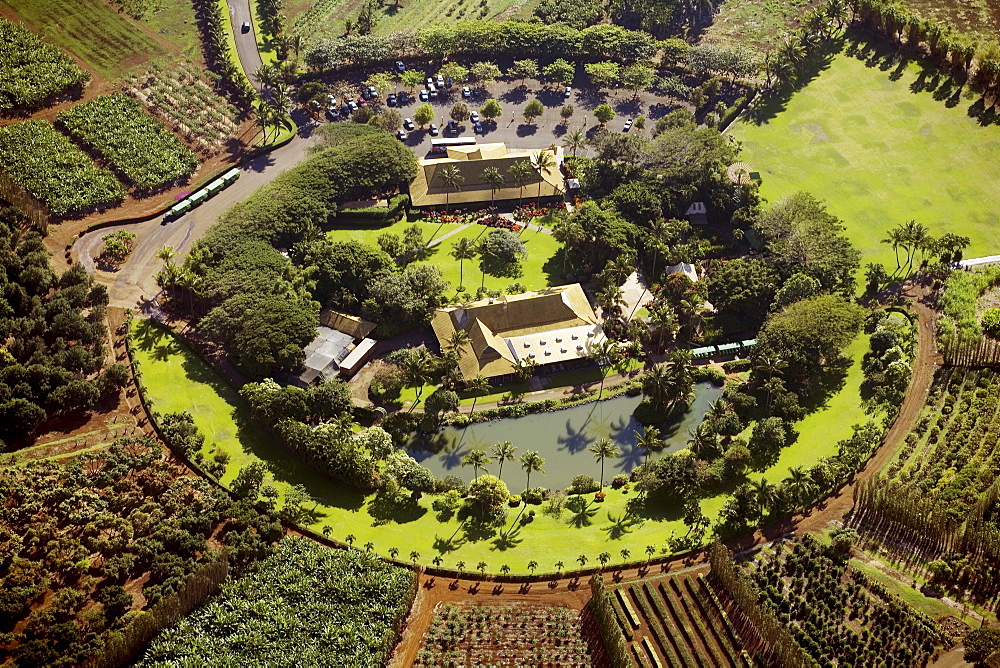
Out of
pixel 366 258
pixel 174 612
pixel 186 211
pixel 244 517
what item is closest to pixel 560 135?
pixel 366 258

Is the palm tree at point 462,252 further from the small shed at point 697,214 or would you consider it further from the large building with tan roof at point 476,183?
the small shed at point 697,214

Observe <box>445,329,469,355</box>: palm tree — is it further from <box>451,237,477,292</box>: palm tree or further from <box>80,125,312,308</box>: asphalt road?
<box>80,125,312,308</box>: asphalt road

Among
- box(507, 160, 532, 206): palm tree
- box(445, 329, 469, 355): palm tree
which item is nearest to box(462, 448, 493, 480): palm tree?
box(445, 329, 469, 355): palm tree

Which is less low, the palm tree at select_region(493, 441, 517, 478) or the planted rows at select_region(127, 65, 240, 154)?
the planted rows at select_region(127, 65, 240, 154)

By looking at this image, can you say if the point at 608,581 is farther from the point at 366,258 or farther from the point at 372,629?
the point at 366,258

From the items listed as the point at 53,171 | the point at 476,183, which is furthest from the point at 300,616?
the point at 53,171

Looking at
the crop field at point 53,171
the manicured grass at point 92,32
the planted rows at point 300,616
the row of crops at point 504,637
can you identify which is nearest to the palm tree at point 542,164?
the crop field at point 53,171
